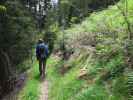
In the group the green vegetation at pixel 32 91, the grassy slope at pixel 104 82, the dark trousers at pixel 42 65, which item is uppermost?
the grassy slope at pixel 104 82

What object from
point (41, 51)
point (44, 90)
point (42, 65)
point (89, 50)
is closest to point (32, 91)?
point (44, 90)

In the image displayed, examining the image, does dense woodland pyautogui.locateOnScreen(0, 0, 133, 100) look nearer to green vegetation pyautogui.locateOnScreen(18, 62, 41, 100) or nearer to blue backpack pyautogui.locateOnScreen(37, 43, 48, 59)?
green vegetation pyautogui.locateOnScreen(18, 62, 41, 100)

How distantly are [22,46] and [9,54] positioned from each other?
1.12 metres

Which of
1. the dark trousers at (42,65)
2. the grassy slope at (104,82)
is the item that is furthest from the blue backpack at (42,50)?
the grassy slope at (104,82)

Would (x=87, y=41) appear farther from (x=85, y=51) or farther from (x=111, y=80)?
(x=111, y=80)

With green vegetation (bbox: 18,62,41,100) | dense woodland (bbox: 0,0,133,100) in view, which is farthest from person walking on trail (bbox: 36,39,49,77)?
dense woodland (bbox: 0,0,133,100)

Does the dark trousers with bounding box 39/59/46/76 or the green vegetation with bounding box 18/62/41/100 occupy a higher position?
the dark trousers with bounding box 39/59/46/76

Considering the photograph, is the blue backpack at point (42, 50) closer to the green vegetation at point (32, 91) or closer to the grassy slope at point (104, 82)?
the green vegetation at point (32, 91)

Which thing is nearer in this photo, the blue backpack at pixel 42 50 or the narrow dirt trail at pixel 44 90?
the narrow dirt trail at pixel 44 90

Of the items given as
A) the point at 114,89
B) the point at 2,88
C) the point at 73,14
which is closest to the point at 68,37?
the point at 2,88

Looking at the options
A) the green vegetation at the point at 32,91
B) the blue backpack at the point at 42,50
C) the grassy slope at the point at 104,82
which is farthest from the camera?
the blue backpack at the point at 42,50

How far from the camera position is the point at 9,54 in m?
22.1

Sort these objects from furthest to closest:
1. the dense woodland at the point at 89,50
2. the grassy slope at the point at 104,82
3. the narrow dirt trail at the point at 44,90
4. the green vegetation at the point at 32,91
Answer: the green vegetation at the point at 32,91
the narrow dirt trail at the point at 44,90
the dense woodland at the point at 89,50
the grassy slope at the point at 104,82

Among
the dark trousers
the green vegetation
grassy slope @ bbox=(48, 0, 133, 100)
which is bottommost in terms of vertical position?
the green vegetation
